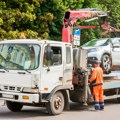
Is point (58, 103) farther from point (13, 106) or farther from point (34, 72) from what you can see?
point (13, 106)

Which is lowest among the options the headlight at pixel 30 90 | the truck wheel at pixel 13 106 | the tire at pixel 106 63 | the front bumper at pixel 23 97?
the truck wheel at pixel 13 106

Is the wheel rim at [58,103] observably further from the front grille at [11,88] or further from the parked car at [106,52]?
the parked car at [106,52]

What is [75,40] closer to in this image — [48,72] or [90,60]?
[90,60]

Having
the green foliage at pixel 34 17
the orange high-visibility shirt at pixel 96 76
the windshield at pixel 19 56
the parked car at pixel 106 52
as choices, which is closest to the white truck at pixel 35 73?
the windshield at pixel 19 56

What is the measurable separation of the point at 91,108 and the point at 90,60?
199cm

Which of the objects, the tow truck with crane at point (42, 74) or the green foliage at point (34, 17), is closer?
the tow truck with crane at point (42, 74)

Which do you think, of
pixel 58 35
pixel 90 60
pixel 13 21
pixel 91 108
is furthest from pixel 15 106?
pixel 58 35

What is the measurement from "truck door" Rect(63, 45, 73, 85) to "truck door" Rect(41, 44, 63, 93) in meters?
0.20

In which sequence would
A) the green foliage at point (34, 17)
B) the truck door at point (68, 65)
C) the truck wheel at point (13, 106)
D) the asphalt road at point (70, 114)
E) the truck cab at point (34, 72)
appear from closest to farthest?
the truck cab at point (34, 72) → the asphalt road at point (70, 114) → the truck door at point (68, 65) → the truck wheel at point (13, 106) → the green foliage at point (34, 17)

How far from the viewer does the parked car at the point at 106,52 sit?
53.8 feet

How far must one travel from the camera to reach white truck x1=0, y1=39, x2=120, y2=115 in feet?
38.9

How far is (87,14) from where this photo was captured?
16.1 metres

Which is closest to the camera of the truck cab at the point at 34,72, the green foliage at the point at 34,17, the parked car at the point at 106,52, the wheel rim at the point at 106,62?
the truck cab at the point at 34,72

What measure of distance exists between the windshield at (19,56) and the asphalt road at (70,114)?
141 centimetres
